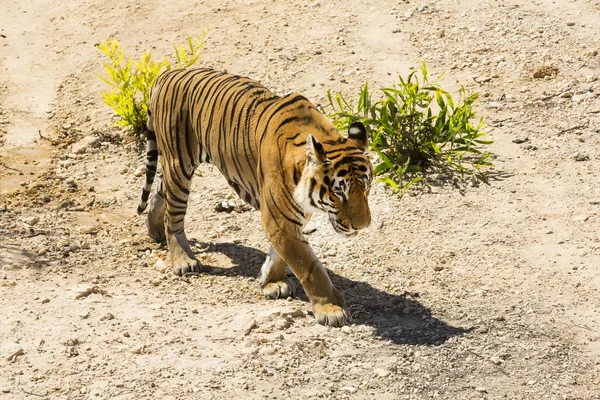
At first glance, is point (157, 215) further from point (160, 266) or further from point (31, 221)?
point (31, 221)

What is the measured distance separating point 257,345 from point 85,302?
1236mm

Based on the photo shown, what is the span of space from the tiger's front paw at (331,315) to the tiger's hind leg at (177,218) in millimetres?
1249

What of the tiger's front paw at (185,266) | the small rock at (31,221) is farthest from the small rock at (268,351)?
the small rock at (31,221)

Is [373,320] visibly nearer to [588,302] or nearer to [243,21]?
[588,302]

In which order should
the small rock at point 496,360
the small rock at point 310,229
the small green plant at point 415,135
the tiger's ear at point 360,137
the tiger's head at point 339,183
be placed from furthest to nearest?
the small green plant at point 415,135, the small rock at point 310,229, the tiger's ear at point 360,137, the tiger's head at point 339,183, the small rock at point 496,360

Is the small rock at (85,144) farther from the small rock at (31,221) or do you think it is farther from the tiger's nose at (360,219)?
the tiger's nose at (360,219)

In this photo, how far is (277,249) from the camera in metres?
5.38

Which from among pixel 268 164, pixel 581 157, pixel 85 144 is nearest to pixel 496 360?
pixel 268 164

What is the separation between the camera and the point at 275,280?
5.84m

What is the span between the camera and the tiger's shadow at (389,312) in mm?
5184

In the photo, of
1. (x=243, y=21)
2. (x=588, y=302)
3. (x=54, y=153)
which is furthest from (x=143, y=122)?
(x=588, y=302)

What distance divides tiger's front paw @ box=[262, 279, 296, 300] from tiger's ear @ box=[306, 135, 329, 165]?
1.07m

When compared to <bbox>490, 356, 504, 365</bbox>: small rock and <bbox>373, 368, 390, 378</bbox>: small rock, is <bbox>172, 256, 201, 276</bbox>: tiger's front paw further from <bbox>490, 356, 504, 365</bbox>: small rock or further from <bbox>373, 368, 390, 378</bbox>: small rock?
<bbox>490, 356, 504, 365</bbox>: small rock

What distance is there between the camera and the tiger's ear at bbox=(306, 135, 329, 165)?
4934 millimetres
